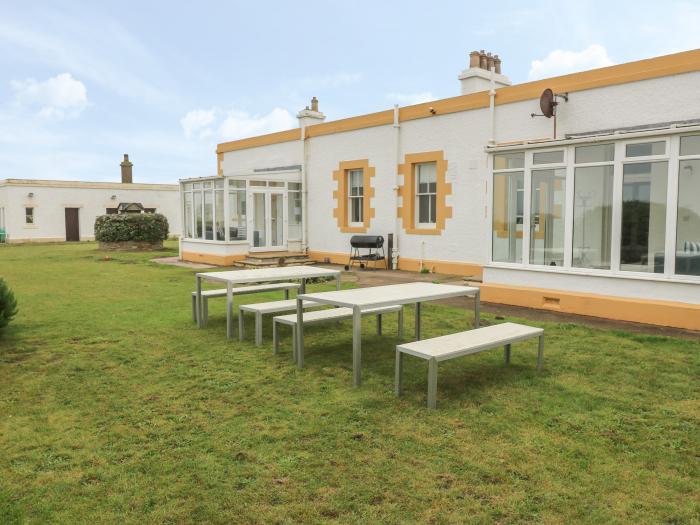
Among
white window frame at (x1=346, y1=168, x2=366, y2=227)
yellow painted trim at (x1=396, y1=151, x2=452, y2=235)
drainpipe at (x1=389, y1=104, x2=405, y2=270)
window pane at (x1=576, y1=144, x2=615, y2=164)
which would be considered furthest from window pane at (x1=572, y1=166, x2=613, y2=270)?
white window frame at (x1=346, y1=168, x2=366, y2=227)

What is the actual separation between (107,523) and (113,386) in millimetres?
2340

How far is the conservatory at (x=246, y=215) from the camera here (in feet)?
55.1

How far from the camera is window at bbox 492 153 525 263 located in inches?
356

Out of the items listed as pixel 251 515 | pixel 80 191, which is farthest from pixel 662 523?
pixel 80 191

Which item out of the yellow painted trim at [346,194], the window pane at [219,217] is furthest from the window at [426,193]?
the window pane at [219,217]

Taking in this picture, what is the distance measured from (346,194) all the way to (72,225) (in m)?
24.7

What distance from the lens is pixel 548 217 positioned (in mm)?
8750

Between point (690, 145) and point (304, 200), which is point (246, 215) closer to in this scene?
point (304, 200)

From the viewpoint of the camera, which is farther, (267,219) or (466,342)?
(267,219)

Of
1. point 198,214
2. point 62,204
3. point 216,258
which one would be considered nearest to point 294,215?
point 216,258

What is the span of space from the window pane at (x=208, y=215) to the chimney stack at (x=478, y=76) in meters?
7.99

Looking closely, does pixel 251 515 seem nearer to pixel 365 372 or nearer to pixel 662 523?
pixel 662 523

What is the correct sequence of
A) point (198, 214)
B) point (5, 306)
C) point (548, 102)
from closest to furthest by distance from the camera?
1. point (5, 306)
2. point (548, 102)
3. point (198, 214)

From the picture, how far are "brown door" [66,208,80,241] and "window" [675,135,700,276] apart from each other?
34.1 metres
